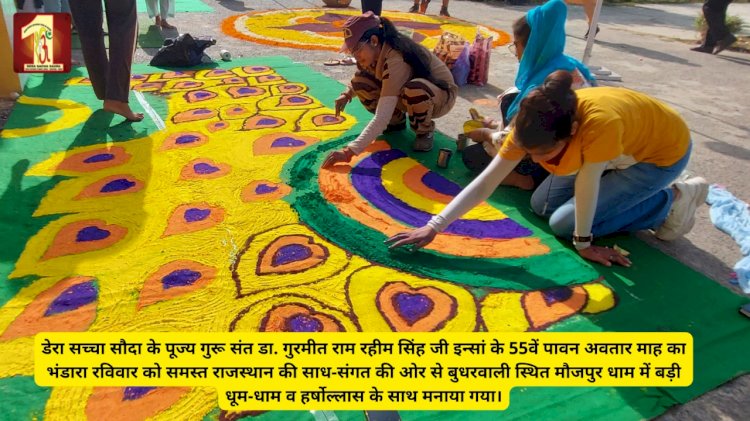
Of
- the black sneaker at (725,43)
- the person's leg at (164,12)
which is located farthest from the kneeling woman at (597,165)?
the black sneaker at (725,43)

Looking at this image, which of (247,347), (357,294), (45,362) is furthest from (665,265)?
(45,362)

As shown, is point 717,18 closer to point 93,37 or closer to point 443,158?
point 443,158

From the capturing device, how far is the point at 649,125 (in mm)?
2316

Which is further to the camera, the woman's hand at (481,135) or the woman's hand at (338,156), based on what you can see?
the woman's hand at (481,135)

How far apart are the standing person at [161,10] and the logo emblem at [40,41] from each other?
2.36 metres

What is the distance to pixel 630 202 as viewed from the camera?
2588mm

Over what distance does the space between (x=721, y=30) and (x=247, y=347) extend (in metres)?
8.43

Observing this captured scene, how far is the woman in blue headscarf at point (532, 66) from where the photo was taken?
3002mm

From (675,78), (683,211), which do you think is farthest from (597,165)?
(675,78)

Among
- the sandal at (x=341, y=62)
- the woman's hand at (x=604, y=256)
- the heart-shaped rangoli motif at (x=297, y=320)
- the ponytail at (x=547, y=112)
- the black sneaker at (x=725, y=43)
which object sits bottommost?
the heart-shaped rangoli motif at (x=297, y=320)

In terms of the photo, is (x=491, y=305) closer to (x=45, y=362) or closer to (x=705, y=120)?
(x=45, y=362)

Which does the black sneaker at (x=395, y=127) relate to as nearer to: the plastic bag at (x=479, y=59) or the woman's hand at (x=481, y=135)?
the woman's hand at (x=481, y=135)

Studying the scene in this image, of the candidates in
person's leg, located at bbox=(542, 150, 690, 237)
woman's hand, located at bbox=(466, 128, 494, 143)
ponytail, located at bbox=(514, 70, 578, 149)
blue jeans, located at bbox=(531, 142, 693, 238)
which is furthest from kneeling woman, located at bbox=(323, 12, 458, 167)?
ponytail, located at bbox=(514, 70, 578, 149)

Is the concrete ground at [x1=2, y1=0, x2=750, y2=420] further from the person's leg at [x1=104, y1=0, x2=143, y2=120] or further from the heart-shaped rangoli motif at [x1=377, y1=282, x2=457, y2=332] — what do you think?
the person's leg at [x1=104, y1=0, x2=143, y2=120]
